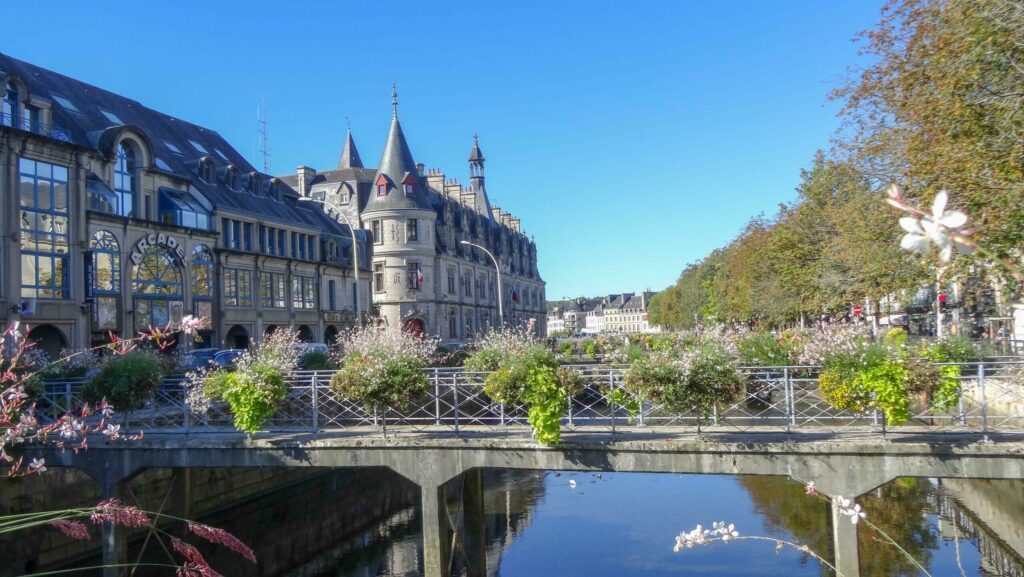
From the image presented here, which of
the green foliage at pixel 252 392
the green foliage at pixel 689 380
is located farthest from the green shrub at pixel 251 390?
the green foliage at pixel 689 380

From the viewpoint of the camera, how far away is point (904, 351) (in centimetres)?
1201

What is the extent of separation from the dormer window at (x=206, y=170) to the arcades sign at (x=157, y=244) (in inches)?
248

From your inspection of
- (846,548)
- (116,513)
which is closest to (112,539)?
(116,513)

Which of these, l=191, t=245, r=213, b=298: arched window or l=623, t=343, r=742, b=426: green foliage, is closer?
l=623, t=343, r=742, b=426: green foliage

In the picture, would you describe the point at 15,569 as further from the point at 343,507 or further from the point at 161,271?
the point at 161,271

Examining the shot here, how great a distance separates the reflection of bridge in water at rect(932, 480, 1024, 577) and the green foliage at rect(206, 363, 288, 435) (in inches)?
547

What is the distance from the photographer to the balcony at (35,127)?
29.2 metres

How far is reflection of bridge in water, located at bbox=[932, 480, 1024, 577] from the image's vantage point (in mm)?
15406

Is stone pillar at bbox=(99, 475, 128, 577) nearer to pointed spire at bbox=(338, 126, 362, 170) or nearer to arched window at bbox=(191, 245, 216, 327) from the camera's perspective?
arched window at bbox=(191, 245, 216, 327)

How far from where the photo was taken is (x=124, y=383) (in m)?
14.5

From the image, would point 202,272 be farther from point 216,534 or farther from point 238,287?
point 216,534

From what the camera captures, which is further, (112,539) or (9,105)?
(9,105)

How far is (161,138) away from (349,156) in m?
34.9

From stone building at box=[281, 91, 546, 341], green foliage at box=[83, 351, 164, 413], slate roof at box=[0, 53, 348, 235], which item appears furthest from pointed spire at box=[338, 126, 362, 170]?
green foliage at box=[83, 351, 164, 413]
